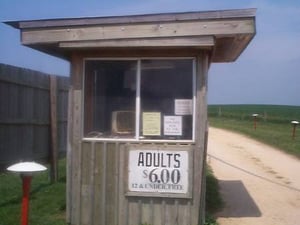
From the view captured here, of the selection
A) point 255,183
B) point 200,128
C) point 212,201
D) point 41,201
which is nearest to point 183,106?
point 200,128

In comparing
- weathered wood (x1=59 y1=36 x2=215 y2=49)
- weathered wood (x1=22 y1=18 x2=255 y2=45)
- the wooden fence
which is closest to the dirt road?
weathered wood (x1=59 y1=36 x2=215 y2=49)

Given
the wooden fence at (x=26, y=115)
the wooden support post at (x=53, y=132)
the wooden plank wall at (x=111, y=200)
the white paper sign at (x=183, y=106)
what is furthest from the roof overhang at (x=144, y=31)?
the wooden support post at (x=53, y=132)

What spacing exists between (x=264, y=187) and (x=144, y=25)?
6.12 metres

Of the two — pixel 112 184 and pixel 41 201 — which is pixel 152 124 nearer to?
pixel 112 184

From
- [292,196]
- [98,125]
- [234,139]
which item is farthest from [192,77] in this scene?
[234,139]

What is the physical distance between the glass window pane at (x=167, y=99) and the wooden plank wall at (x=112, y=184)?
0.57ft

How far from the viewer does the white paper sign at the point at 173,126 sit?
7766mm

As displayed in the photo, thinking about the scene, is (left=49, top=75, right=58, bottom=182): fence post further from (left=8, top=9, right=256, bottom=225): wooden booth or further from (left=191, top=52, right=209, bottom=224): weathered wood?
(left=191, top=52, right=209, bottom=224): weathered wood

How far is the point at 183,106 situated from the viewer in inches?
307

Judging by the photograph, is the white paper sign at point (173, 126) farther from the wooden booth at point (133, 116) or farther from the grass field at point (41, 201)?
the grass field at point (41, 201)

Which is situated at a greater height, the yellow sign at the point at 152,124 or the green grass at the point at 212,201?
the yellow sign at the point at 152,124

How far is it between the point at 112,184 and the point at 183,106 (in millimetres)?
1514

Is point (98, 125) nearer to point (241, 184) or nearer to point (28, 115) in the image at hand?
point (28, 115)

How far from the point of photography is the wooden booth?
24.9 feet
